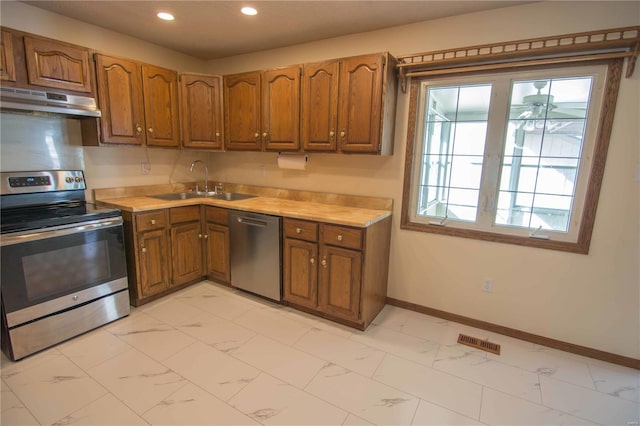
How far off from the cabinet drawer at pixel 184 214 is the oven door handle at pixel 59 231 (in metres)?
0.47

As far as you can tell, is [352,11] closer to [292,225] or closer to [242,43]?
[242,43]

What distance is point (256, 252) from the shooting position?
287 centimetres

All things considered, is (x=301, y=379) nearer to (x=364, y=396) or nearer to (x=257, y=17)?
(x=364, y=396)

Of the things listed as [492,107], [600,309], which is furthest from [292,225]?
[600,309]

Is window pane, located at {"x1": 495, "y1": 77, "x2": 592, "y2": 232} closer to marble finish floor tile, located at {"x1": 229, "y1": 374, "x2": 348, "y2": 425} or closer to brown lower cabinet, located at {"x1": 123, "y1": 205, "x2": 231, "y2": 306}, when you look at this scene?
marble finish floor tile, located at {"x1": 229, "y1": 374, "x2": 348, "y2": 425}

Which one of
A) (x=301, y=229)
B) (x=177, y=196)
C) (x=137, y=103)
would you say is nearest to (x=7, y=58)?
(x=137, y=103)

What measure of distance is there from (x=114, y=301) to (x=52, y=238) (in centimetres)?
69

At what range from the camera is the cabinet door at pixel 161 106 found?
9.52 feet

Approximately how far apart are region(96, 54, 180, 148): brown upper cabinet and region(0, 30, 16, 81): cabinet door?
20.5 inches

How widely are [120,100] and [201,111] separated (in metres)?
0.72

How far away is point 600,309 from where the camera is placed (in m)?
2.17

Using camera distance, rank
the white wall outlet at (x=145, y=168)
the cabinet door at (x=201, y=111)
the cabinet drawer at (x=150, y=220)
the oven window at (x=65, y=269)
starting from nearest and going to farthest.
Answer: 1. the oven window at (x=65, y=269)
2. the cabinet drawer at (x=150, y=220)
3. the cabinet door at (x=201, y=111)
4. the white wall outlet at (x=145, y=168)

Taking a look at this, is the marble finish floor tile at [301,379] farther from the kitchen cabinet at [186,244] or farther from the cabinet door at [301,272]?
the kitchen cabinet at [186,244]

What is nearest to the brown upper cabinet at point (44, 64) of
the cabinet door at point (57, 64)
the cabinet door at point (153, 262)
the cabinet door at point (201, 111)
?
the cabinet door at point (57, 64)
